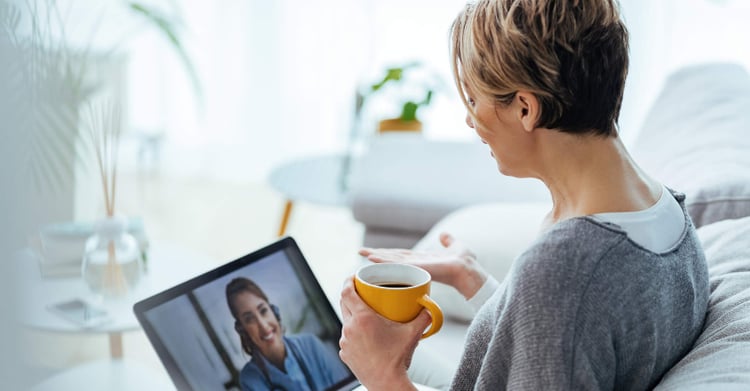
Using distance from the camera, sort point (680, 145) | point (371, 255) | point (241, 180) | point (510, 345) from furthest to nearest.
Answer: point (241, 180), point (680, 145), point (371, 255), point (510, 345)

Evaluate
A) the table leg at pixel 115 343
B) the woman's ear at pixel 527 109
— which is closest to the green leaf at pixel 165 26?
the table leg at pixel 115 343

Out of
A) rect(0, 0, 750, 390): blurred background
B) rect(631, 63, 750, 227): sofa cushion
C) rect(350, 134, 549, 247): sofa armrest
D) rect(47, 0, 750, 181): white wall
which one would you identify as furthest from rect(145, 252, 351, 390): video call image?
rect(47, 0, 750, 181): white wall

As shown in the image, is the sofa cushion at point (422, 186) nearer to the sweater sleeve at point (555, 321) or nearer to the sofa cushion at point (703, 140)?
the sofa cushion at point (703, 140)

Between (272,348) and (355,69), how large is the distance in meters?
2.46

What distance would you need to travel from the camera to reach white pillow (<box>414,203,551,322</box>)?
1.48 metres

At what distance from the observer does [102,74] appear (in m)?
2.25

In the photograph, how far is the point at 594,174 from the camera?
31.1 inches

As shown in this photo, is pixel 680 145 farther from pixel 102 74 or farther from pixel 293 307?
pixel 102 74

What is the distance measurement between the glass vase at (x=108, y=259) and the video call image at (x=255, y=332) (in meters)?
0.53

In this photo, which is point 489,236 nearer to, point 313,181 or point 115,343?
point 115,343

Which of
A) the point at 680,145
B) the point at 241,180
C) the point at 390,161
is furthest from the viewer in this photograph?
the point at 241,180

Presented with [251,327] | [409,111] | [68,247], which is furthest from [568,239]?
[409,111]

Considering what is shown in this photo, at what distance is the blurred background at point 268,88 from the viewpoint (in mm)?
2902

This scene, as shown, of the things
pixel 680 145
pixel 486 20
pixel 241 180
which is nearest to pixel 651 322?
pixel 486 20
